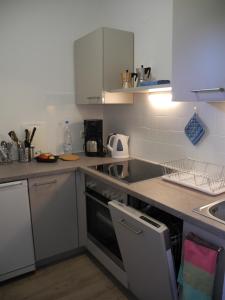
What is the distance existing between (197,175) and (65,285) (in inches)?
49.8

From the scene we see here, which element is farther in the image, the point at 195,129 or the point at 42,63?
the point at 42,63

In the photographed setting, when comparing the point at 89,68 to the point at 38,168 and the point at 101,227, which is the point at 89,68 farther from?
the point at 101,227

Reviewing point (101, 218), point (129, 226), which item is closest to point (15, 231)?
point (101, 218)

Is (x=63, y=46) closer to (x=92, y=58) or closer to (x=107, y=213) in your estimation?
(x=92, y=58)

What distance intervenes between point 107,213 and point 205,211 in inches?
32.8

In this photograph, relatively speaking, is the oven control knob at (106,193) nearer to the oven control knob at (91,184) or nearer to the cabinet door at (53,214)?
the oven control knob at (91,184)

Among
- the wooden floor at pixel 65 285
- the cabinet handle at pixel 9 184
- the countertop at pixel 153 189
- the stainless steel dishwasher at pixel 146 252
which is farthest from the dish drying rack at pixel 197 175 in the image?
the cabinet handle at pixel 9 184

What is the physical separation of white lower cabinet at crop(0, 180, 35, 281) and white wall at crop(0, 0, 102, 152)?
688 mm

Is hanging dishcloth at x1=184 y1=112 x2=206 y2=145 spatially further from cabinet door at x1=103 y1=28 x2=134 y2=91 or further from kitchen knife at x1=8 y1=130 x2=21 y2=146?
kitchen knife at x1=8 y1=130 x2=21 y2=146

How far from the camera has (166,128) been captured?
1.95 m

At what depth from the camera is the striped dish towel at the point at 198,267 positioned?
1.02 meters

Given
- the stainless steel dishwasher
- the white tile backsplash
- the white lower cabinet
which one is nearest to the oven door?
the stainless steel dishwasher

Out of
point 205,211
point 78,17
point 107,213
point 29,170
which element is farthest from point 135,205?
point 78,17

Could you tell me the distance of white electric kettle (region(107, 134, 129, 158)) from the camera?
7.41ft
